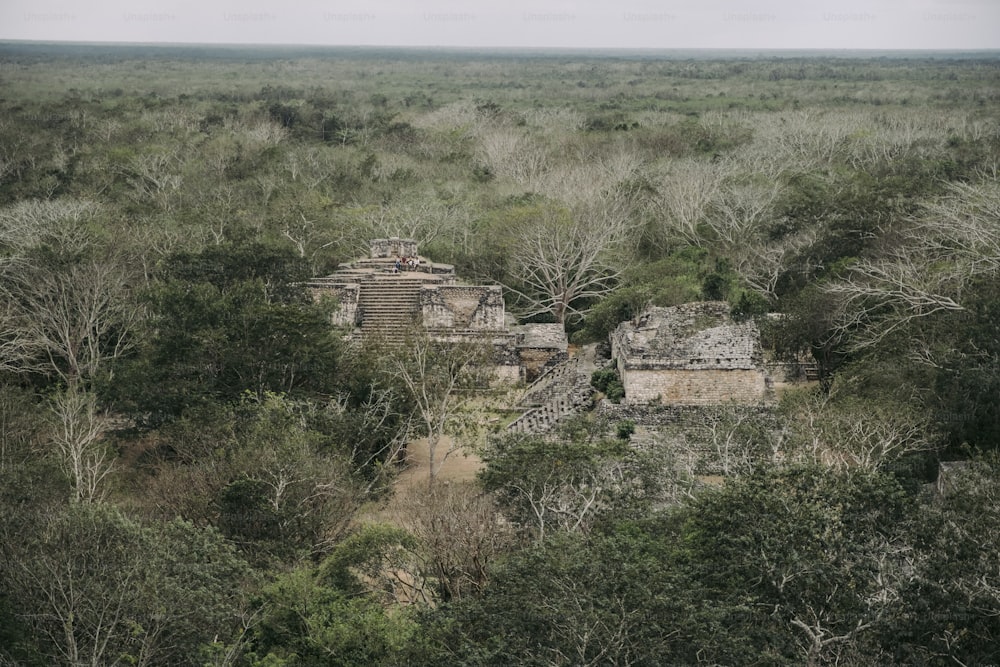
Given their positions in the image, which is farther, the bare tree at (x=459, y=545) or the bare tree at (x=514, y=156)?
the bare tree at (x=514, y=156)

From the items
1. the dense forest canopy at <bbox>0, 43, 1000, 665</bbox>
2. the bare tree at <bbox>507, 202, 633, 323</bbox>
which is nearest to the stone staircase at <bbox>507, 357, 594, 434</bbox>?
the dense forest canopy at <bbox>0, 43, 1000, 665</bbox>

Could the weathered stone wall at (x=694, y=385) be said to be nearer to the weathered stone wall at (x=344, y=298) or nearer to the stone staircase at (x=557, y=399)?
the stone staircase at (x=557, y=399)

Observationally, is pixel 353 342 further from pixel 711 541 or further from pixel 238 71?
pixel 238 71

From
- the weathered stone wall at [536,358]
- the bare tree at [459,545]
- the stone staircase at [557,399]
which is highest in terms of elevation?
the bare tree at [459,545]

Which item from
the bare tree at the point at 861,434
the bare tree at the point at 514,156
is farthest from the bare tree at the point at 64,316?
the bare tree at the point at 514,156

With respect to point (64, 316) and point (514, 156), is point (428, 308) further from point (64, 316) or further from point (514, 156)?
point (514, 156)

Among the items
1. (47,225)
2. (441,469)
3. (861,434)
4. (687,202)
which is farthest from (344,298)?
(861,434)
